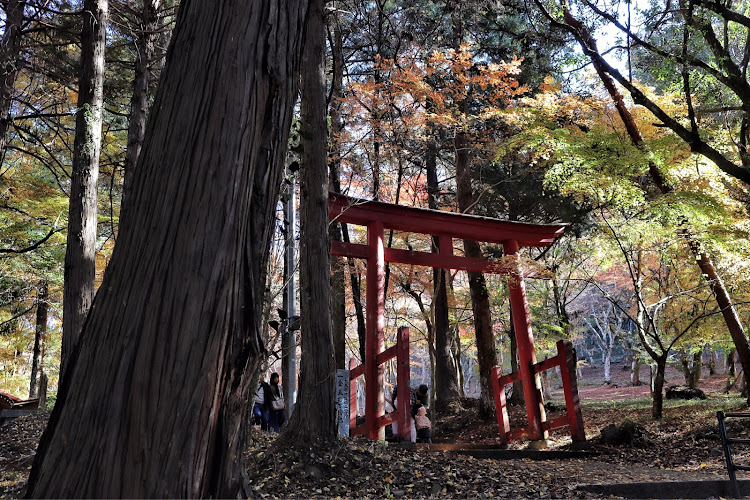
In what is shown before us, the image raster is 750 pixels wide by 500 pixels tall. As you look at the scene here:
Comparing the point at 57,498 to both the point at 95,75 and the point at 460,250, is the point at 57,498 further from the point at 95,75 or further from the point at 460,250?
the point at 460,250

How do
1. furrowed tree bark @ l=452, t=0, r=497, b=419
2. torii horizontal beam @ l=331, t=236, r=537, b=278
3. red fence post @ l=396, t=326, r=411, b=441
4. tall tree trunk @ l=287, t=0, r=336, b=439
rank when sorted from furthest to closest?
furrowed tree bark @ l=452, t=0, r=497, b=419 < torii horizontal beam @ l=331, t=236, r=537, b=278 < red fence post @ l=396, t=326, r=411, b=441 < tall tree trunk @ l=287, t=0, r=336, b=439

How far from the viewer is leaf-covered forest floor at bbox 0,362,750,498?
179 inches

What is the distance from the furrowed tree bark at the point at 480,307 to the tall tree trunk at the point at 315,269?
6044 millimetres

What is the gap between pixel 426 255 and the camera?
29.5ft

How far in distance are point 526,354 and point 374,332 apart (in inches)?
119

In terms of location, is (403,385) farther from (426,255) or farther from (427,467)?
(426,255)

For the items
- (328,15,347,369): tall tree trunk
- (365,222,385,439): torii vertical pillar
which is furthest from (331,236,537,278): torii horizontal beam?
(328,15,347,369): tall tree trunk

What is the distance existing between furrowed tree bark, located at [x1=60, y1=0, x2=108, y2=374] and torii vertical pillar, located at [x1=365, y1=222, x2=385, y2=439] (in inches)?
155

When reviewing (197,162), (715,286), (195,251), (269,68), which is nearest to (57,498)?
(195,251)

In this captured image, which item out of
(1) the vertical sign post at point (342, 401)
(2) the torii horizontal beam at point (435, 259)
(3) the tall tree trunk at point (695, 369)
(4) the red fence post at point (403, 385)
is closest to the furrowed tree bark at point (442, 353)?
(2) the torii horizontal beam at point (435, 259)

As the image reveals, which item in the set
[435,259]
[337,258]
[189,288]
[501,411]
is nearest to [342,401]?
[435,259]

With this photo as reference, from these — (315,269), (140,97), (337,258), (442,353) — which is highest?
(140,97)

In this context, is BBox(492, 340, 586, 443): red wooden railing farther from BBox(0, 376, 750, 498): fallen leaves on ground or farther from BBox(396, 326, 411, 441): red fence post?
BBox(396, 326, 411, 441): red fence post

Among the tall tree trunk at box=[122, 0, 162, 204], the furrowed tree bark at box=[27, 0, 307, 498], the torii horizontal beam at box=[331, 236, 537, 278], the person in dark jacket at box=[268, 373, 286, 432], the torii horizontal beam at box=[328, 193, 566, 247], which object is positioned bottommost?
the person in dark jacket at box=[268, 373, 286, 432]
